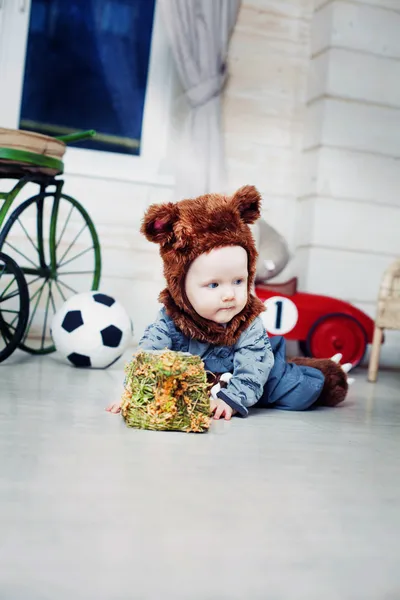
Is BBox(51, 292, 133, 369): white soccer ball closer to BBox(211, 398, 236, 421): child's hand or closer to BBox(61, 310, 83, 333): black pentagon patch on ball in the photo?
BBox(61, 310, 83, 333): black pentagon patch on ball

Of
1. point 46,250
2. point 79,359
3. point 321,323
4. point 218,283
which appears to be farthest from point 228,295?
point 46,250

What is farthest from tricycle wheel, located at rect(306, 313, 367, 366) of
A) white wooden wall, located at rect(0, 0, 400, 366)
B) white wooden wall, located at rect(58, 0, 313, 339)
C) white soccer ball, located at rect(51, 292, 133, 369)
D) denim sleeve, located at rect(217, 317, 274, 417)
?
denim sleeve, located at rect(217, 317, 274, 417)

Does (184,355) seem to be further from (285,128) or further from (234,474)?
(285,128)

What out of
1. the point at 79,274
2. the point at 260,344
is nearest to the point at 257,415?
the point at 260,344

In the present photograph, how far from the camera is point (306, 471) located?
1387 mm

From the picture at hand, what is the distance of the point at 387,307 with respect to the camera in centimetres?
302

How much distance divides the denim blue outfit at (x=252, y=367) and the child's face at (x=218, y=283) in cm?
11

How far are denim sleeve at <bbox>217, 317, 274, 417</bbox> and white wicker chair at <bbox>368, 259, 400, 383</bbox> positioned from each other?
4.02ft

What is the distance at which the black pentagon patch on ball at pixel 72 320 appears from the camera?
2504mm

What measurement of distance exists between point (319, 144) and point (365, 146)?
0.83 ft

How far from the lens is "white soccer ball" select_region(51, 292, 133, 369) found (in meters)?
2.51

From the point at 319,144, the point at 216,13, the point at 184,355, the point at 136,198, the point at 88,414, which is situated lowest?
the point at 88,414

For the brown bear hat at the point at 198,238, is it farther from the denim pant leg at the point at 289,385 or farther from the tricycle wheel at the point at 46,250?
the tricycle wheel at the point at 46,250

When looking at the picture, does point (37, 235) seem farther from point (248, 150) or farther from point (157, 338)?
point (248, 150)
